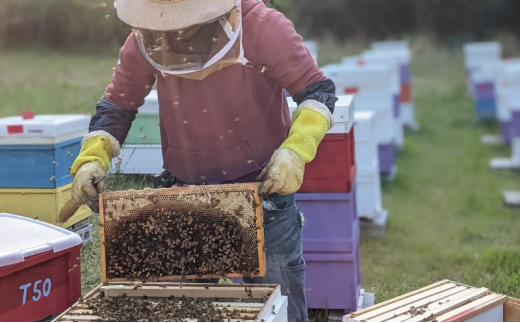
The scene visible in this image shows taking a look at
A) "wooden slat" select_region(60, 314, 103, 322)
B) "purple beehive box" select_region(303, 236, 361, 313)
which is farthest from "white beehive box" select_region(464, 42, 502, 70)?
"wooden slat" select_region(60, 314, 103, 322)

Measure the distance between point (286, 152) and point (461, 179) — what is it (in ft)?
21.5

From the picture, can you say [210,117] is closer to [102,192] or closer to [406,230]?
[102,192]

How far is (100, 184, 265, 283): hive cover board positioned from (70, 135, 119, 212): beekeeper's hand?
0.12 m

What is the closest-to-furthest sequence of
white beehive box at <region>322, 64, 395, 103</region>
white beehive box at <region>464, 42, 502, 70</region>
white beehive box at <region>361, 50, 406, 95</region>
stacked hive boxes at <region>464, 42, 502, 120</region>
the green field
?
the green field, white beehive box at <region>322, 64, 395, 103</region>, white beehive box at <region>361, 50, 406, 95</region>, stacked hive boxes at <region>464, 42, 502, 120</region>, white beehive box at <region>464, 42, 502, 70</region>

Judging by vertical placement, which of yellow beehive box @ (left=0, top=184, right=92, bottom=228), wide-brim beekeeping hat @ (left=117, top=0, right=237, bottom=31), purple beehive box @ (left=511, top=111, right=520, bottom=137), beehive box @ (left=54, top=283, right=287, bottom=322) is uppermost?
wide-brim beekeeping hat @ (left=117, top=0, right=237, bottom=31)

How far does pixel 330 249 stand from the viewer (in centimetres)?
381

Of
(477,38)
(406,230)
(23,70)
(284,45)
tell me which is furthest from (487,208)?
(477,38)

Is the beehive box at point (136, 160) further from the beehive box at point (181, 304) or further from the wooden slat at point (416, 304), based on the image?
the wooden slat at point (416, 304)

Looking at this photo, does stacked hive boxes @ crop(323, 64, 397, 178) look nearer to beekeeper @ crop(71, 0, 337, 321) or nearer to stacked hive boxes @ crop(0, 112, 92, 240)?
stacked hive boxes @ crop(0, 112, 92, 240)

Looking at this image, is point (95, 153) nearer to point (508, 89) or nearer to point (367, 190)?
point (367, 190)

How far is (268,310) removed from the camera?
2348 mm

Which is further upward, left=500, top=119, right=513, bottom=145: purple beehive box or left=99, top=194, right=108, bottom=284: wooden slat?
left=500, top=119, right=513, bottom=145: purple beehive box

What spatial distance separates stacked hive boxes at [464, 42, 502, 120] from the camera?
11.4 m

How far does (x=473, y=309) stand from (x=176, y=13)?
1534mm
